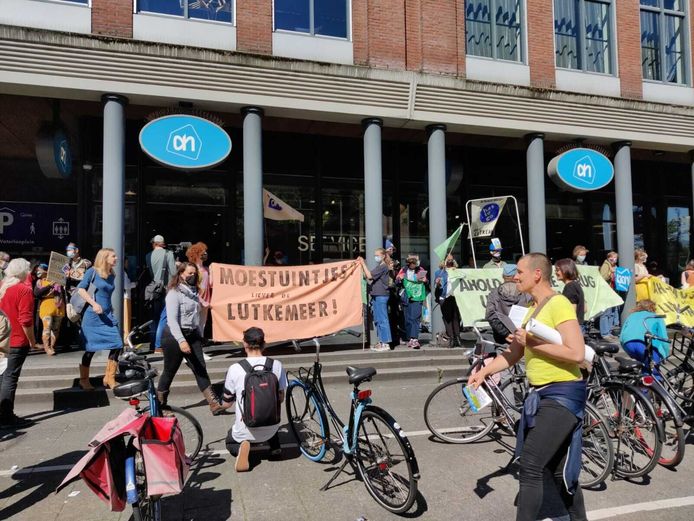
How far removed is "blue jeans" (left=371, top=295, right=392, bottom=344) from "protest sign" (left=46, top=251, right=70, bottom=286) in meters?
5.53

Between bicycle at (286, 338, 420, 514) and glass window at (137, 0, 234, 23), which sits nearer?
bicycle at (286, 338, 420, 514)

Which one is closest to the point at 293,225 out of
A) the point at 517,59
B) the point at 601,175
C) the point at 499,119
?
the point at 499,119

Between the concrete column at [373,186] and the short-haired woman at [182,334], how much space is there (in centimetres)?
483

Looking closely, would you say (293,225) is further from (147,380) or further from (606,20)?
(606,20)

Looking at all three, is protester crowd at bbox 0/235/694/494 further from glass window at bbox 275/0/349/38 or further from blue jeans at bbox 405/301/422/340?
glass window at bbox 275/0/349/38

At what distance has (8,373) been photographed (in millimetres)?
5688

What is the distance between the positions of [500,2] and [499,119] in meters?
3.23

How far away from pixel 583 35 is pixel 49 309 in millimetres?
13960

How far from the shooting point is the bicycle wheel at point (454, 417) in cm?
527

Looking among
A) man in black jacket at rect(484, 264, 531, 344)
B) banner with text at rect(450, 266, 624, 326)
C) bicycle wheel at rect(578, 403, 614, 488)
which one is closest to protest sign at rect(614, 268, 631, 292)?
banner with text at rect(450, 266, 624, 326)

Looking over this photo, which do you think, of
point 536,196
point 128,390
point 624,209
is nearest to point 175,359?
point 128,390

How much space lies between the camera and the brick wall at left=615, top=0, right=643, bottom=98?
502 inches

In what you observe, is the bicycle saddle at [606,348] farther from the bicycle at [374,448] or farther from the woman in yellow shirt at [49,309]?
the woman in yellow shirt at [49,309]

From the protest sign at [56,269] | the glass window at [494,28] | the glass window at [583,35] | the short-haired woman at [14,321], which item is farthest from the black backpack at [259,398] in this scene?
the glass window at [583,35]
